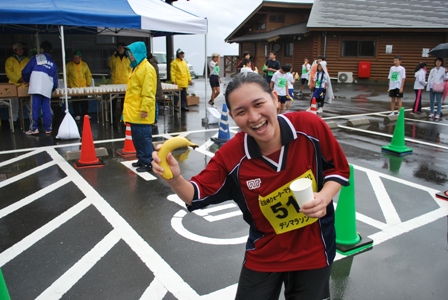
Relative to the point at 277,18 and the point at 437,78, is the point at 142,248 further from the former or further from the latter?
the point at 277,18

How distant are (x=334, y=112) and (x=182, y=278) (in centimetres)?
1115

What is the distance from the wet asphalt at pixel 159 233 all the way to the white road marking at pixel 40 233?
0.01 metres

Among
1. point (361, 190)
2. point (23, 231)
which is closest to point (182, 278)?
point (23, 231)

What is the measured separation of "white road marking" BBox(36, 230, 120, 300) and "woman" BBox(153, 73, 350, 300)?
1876 mm

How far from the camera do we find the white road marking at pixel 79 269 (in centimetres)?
328

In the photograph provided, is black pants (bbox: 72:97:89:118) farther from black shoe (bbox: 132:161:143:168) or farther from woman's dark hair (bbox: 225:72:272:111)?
woman's dark hair (bbox: 225:72:272:111)

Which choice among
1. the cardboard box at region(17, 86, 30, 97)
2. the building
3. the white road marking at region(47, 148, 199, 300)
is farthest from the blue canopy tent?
the building

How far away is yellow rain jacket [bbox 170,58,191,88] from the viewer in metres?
12.4

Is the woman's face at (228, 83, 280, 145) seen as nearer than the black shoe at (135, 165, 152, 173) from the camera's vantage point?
Yes

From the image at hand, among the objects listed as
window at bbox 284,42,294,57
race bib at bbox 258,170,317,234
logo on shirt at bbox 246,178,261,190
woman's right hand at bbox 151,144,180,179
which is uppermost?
window at bbox 284,42,294,57

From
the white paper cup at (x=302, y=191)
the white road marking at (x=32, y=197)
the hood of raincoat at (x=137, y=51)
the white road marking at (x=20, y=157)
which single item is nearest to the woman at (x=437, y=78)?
the hood of raincoat at (x=137, y=51)

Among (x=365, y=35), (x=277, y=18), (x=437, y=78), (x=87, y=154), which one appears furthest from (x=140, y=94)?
(x=277, y=18)

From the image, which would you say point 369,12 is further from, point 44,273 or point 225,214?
point 44,273

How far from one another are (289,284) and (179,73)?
10.9m
